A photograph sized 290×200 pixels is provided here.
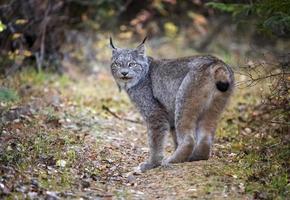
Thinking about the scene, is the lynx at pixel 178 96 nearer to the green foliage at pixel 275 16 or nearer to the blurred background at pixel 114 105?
the blurred background at pixel 114 105

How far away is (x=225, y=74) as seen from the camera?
6289mm

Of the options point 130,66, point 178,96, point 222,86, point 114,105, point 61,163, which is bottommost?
point 61,163

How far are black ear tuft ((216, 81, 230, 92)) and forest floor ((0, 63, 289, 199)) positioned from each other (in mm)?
856

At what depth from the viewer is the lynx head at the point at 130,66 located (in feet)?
24.2

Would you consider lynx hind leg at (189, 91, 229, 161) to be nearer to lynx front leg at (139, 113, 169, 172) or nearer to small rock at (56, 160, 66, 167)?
lynx front leg at (139, 113, 169, 172)

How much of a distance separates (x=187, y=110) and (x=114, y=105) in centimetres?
410

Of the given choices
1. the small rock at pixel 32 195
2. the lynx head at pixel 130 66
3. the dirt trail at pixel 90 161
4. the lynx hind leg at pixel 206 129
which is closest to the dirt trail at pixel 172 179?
the dirt trail at pixel 90 161

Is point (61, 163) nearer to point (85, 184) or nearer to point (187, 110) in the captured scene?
point (85, 184)

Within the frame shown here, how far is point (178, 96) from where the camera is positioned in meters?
6.63

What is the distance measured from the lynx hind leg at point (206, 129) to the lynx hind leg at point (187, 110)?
0.10 metres

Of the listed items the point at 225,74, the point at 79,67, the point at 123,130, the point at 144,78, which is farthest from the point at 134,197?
the point at 79,67

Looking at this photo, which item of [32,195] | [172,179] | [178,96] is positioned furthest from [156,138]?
[32,195]

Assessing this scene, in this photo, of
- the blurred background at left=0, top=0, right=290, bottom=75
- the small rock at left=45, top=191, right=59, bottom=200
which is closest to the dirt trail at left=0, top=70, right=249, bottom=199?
the small rock at left=45, top=191, right=59, bottom=200

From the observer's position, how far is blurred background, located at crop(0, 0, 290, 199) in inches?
230
